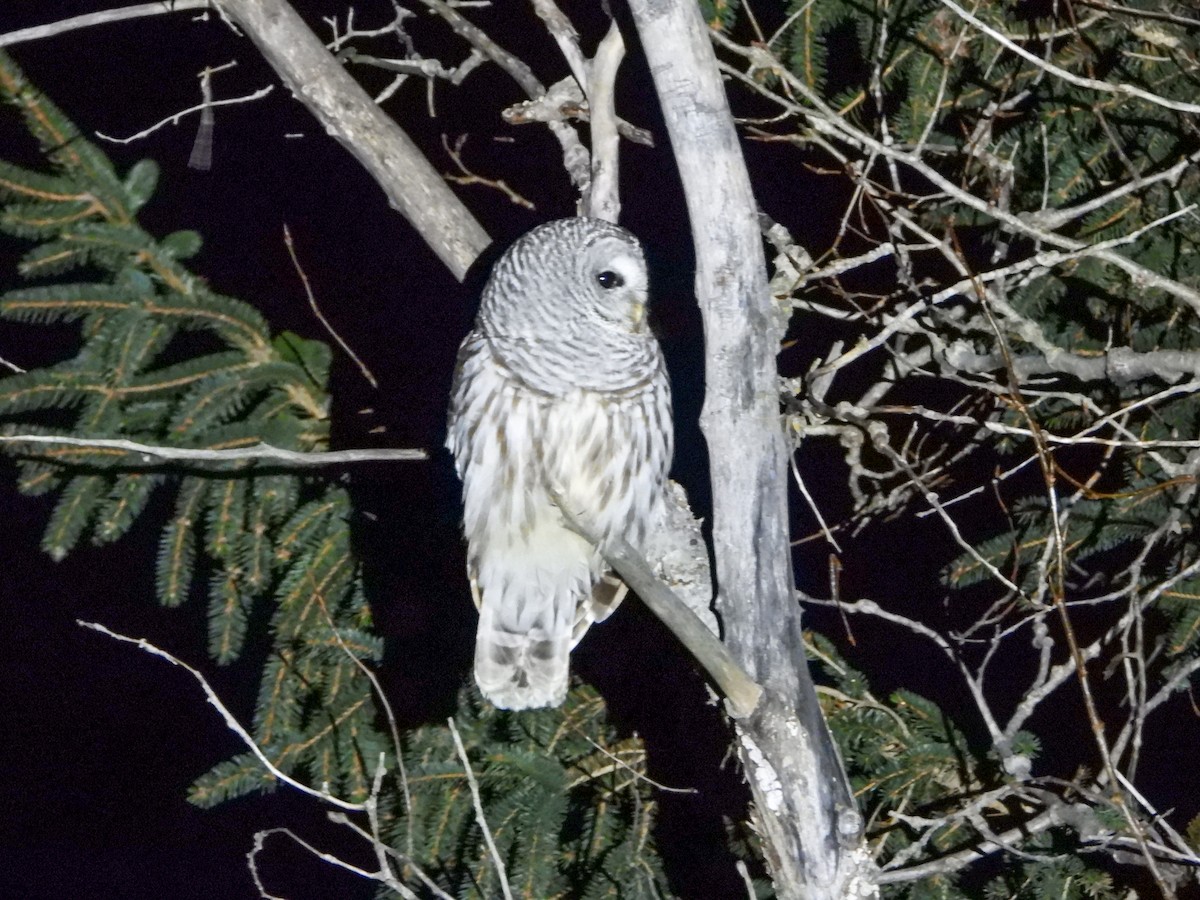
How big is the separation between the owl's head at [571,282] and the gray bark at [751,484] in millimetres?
460

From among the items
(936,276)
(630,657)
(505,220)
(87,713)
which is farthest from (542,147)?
(87,713)

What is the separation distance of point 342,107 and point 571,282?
2.11 ft

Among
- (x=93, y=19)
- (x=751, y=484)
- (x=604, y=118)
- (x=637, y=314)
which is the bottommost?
(x=751, y=484)

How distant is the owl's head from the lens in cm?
262

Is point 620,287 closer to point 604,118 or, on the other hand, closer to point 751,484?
point 604,118

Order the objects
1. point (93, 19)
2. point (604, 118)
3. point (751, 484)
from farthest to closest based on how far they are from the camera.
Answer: point (604, 118), point (93, 19), point (751, 484)

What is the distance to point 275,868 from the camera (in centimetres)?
512

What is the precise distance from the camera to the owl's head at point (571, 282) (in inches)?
103

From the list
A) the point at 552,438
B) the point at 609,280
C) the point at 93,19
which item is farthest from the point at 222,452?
the point at 93,19

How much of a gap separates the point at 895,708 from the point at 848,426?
25.5 inches

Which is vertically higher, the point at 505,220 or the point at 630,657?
the point at 505,220

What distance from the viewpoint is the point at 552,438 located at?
9.15 feet

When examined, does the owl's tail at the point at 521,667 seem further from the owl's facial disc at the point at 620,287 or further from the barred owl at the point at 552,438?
the owl's facial disc at the point at 620,287

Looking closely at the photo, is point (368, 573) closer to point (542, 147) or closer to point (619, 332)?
point (619, 332)
